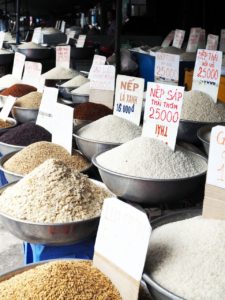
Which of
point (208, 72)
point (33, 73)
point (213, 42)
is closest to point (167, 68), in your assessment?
point (208, 72)

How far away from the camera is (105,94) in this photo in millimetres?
2041

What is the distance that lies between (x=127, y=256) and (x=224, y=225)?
8.7 inches

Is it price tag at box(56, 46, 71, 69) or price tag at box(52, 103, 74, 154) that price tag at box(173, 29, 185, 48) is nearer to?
price tag at box(56, 46, 71, 69)

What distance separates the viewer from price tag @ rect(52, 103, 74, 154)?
5.20ft

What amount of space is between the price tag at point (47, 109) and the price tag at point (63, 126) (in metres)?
0.18

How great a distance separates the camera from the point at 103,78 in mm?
2045

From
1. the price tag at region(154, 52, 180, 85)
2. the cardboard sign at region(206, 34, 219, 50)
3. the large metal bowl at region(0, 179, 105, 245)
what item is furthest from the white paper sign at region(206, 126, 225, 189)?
the cardboard sign at region(206, 34, 219, 50)

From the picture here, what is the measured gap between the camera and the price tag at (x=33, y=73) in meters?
2.53

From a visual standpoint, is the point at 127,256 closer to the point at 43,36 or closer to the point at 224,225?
the point at 224,225

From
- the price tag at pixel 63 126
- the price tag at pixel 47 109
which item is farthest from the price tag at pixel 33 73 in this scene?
the price tag at pixel 63 126

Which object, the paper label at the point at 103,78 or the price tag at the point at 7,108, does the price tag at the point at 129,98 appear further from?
the price tag at the point at 7,108

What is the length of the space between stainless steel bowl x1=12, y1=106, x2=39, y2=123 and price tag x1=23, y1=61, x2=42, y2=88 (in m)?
0.48

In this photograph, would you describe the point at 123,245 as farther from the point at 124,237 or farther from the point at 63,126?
the point at 63,126

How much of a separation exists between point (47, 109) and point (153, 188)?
89 cm
